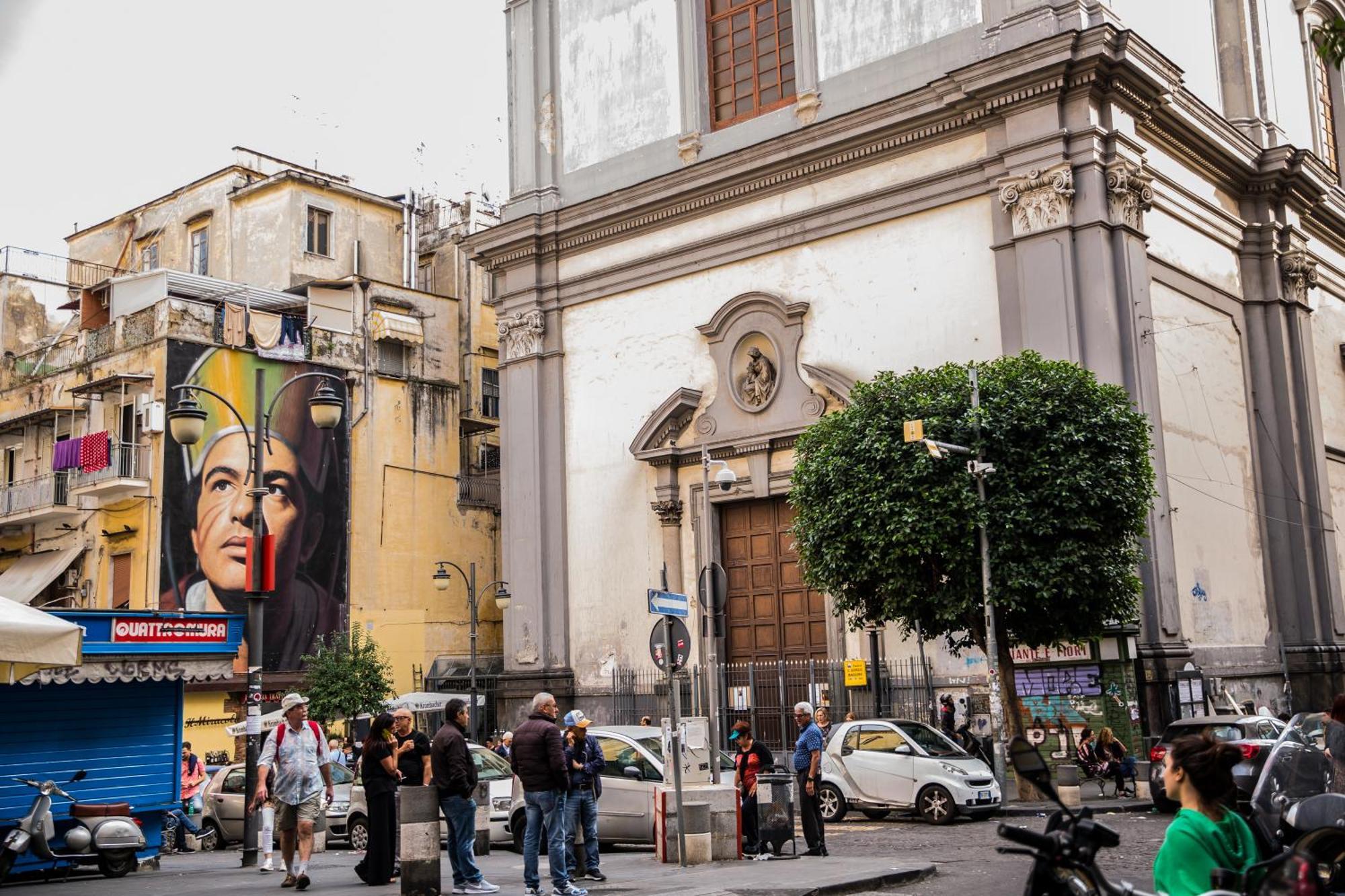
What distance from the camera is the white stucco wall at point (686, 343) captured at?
24.7m

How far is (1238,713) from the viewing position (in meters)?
22.9

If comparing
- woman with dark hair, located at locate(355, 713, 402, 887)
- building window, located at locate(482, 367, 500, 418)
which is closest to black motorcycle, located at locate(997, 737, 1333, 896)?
woman with dark hair, located at locate(355, 713, 402, 887)

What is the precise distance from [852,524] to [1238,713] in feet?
24.1

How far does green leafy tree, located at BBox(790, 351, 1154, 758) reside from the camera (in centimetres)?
2008

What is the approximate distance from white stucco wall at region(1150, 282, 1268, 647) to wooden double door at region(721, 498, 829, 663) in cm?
648

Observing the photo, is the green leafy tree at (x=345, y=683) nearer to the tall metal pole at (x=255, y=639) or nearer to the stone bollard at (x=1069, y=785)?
the tall metal pole at (x=255, y=639)

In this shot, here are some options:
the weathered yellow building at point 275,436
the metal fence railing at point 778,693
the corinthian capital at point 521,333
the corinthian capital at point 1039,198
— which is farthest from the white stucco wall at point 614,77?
the metal fence railing at point 778,693

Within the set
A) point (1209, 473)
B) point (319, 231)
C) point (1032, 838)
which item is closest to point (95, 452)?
point (319, 231)

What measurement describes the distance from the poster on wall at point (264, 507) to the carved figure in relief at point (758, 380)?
1314 cm

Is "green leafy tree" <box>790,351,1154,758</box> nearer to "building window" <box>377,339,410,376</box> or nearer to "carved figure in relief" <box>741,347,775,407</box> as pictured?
"carved figure in relief" <box>741,347,775,407</box>

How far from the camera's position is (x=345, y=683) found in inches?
1313

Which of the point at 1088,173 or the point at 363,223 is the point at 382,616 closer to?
the point at 363,223

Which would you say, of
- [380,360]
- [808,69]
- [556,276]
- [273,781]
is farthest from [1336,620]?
[380,360]

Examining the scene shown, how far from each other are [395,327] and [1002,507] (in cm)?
2300
